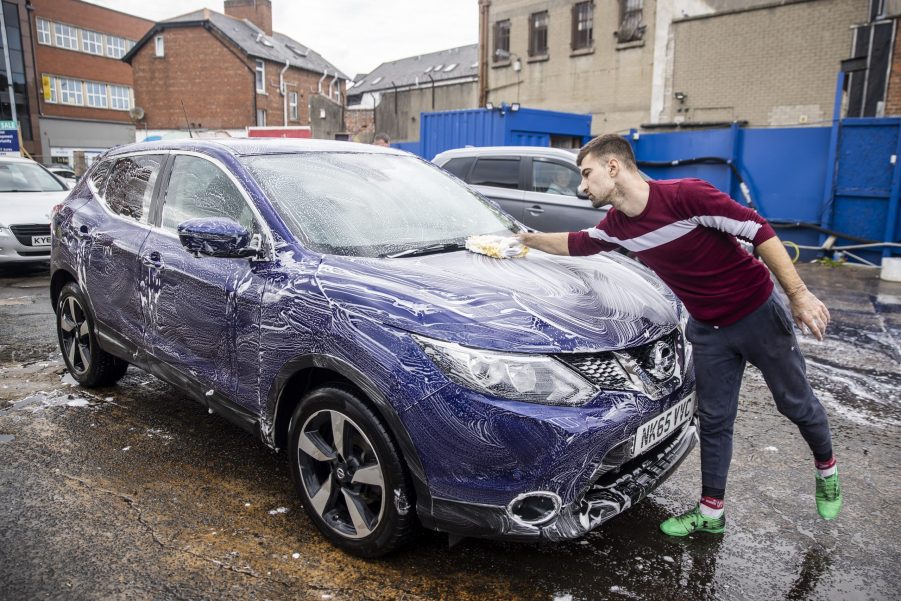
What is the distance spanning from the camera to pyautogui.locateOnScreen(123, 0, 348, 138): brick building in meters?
40.8

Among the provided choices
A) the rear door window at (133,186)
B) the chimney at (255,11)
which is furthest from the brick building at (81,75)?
the rear door window at (133,186)

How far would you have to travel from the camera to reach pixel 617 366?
2455 mm

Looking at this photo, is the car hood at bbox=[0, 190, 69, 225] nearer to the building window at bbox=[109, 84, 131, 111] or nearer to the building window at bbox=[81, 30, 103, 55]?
the building window at bbox=[109, 84, 131, 111]

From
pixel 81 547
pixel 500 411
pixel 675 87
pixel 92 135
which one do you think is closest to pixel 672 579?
pixel 500 411

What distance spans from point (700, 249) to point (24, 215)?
9.26 meters

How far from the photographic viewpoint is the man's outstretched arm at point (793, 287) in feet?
8.46

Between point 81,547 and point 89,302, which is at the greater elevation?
point 89,302

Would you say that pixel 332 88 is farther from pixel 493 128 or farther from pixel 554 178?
pixel 554 178

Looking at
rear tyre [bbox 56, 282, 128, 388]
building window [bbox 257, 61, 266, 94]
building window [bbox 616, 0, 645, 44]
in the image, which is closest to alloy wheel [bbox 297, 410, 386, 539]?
rear tyre [bbox 56, 282, 128, 388]

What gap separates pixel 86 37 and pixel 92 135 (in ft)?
23.5

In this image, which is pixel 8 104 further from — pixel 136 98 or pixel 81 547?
pixel 81 547

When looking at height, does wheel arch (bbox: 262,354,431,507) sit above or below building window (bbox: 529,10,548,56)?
below

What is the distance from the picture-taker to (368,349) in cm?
242

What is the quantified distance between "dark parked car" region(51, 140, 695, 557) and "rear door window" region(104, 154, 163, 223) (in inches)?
1.2
